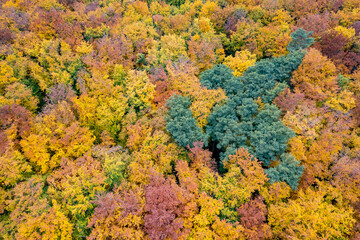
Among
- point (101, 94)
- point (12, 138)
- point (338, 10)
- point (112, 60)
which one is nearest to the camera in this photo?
point (12, 138)

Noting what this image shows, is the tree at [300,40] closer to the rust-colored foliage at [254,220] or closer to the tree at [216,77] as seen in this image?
the tree at [216,77]

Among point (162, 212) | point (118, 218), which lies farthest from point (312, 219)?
point (118, 218)

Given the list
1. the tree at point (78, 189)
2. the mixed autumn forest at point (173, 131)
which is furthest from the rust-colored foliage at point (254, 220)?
the tree at point (78, 189)

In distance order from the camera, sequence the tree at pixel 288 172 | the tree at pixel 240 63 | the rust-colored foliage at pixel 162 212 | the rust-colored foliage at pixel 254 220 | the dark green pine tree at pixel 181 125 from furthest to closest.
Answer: the tree at pixel 240 63 → the dark green pine tree at pixel 181 125 → the tree at pixel 288 172 → the rust-colored foliage at pixel 254 220 → the rust-colored foliage at pixel 162 212

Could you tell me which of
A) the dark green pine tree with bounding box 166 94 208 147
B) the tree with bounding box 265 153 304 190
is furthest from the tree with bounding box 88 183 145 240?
the tree with bounding box 265 153 304 190

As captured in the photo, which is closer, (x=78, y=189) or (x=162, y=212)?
(x=162, y=212)

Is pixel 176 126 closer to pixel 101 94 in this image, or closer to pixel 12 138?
pixel 101 94

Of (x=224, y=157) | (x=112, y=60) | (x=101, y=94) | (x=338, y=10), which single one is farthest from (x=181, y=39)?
(x=338, y=10)

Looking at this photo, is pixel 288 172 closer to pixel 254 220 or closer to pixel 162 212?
pixel 254 220

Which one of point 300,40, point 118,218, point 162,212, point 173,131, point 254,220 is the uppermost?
point 300,40
